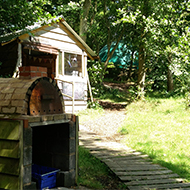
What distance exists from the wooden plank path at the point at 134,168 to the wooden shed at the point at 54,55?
3906 millimetres

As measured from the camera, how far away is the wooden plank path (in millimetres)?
6036

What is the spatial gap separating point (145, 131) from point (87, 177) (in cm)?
492

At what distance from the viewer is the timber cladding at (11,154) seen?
13.8 feet

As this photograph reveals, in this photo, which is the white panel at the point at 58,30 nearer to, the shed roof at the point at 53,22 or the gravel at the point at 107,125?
the shed roof at the point at 53,22

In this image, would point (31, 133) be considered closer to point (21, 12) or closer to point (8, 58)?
point (21, 12)

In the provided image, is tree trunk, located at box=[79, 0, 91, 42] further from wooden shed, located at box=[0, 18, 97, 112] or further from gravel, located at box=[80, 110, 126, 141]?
gravel, located at box=[80, 110, 126, 141]

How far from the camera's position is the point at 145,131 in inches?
413

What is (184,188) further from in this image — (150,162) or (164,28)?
(164,28)

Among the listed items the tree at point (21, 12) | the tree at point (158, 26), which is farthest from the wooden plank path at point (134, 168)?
the tree at point (158, 26)

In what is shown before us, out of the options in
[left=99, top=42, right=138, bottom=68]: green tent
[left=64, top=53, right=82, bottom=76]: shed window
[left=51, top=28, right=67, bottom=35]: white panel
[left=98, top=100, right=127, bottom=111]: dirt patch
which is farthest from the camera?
[left=99, top=42, right=138, bottom=68]: green tent

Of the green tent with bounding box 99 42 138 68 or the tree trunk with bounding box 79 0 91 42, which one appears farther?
the green tent with bounding box 99 42 138 68

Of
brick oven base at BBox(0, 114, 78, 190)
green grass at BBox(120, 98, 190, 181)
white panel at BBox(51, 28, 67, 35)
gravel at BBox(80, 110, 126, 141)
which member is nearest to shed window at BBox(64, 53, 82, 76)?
white panel at BBox(51, 28, 67, 35)

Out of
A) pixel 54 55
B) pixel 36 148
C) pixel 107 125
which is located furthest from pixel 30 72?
pixel 54 55

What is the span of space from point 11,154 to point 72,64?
9716mm
